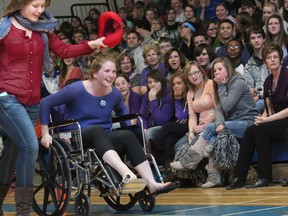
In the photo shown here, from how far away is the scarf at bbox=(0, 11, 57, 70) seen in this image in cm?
458

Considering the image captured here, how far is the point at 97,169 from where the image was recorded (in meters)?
5.29

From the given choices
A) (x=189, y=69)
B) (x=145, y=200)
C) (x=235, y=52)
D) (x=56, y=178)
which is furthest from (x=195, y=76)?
(x=56, y=178)

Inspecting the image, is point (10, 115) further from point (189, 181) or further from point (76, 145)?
point (189, 181)

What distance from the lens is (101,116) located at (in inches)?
215

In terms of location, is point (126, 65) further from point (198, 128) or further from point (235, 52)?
point (198, 128)

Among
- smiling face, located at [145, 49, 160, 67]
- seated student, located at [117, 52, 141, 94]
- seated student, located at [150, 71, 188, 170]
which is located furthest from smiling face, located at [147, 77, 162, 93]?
seated student, located at [117, 52, 141, 94]

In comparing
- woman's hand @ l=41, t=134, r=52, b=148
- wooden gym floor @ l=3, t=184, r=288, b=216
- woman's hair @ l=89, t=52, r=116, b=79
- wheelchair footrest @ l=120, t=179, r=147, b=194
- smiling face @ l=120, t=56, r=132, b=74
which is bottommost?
wooden gym floor @ l=3, t=184, r=288, b=216

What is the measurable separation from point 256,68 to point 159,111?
0.99m

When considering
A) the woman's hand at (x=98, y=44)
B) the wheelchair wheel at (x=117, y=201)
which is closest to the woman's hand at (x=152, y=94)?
the wheelchair wheel at (x=117, y=201)

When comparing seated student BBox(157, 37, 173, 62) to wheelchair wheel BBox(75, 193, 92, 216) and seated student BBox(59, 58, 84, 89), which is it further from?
wheelchair wheel BBox(75, 193, 92, 216)

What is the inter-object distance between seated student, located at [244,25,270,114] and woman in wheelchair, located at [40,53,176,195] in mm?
2006

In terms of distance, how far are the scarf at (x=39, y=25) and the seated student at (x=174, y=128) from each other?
2.53 m

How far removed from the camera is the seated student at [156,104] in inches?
294

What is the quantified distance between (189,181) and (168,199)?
107cm
